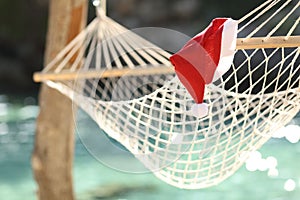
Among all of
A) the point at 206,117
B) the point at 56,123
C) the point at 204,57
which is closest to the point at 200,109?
the point at 204,57

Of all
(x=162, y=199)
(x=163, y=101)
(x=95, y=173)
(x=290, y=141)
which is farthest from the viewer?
(x=290, y=141)

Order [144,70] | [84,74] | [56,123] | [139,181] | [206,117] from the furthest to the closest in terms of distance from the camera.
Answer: [139,181] → [56,123] → [144,70] → [84,74] → [206,117]

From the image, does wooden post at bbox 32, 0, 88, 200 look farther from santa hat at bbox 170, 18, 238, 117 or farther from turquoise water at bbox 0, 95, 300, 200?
santa hat at bbox 170, 18, 238, 117

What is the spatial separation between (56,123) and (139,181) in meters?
1.28

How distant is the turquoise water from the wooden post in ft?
1.54

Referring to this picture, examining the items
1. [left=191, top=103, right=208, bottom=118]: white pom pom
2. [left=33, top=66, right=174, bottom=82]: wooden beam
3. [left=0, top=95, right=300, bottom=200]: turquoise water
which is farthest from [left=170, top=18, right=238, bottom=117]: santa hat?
[left=0, top=95, right=300, bottom=200]: turquoise water

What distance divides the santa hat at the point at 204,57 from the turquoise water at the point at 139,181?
1.41 metres

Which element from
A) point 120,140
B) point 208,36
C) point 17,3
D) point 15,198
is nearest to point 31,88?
point 17,3

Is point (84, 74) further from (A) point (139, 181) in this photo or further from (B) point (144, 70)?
(A) point (139, 181)

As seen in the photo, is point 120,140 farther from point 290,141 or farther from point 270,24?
point 270,24

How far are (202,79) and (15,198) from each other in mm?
2097

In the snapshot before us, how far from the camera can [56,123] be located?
77.3 inches

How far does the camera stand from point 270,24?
5.49 m

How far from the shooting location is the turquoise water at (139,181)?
289cm
